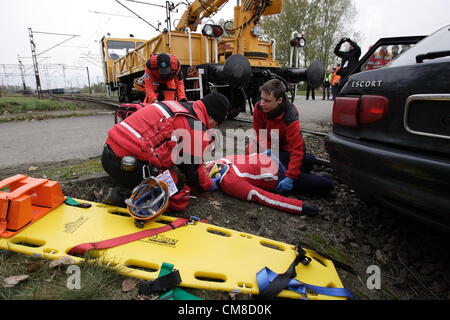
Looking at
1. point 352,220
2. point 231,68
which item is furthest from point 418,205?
point 231,68

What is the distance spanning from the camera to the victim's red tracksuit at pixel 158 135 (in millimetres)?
2078

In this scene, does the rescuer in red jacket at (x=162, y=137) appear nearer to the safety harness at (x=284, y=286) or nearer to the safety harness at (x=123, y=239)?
the safety harness at (x=123, y=239)

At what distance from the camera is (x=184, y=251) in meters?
1.64

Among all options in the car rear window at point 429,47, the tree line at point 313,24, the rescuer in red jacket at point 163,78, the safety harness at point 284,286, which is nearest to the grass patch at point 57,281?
the safety harness at point 284,286

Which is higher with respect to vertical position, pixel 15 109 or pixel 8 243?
pixel 15 109

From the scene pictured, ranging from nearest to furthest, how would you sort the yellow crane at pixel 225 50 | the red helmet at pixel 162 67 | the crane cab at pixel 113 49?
the red helmet at pixel 162 67
the yellow crane at pixel 225 50
the crane cab at pixel 113 49

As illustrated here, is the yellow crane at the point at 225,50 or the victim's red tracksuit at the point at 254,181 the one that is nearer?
the victim's red tracksuit at the point at 254,181

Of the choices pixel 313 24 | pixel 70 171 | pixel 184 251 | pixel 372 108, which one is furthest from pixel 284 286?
pixel 313 24

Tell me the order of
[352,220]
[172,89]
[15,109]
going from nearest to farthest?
[352,220]
[172,89]
[15,109]

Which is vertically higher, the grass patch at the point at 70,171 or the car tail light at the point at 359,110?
the car tail light at the point at 359,110
